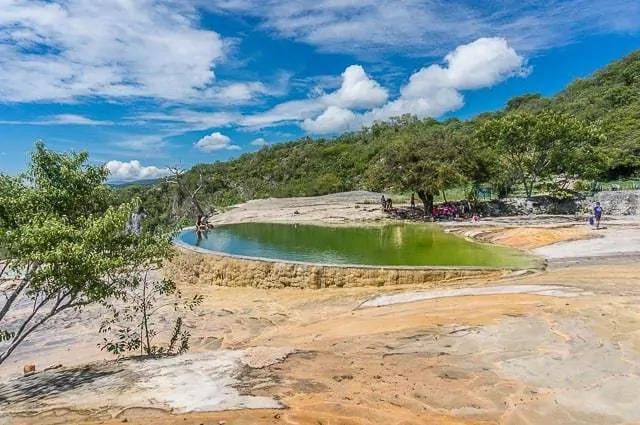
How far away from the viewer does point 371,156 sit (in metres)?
74.6

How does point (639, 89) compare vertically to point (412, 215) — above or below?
above

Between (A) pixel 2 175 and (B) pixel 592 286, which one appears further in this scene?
(B) pixel 592 286

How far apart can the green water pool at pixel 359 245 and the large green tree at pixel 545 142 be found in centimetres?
915

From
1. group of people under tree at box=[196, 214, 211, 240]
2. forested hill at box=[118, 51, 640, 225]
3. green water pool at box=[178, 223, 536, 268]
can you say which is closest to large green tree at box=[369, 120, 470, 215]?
forested hill at box=[118, 51, 640, 225]

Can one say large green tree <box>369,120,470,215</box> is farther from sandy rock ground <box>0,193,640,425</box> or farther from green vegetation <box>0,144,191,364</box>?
green vegetation <box>0,144,191,364</box>

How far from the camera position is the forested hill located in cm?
3681

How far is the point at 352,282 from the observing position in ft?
58.6

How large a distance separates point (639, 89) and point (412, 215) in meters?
50.2

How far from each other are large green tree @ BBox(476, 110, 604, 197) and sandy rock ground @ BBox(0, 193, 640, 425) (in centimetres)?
1888

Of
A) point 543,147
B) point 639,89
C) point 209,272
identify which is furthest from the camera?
point 639,89

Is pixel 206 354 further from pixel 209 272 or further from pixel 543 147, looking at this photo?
pixel 543 147

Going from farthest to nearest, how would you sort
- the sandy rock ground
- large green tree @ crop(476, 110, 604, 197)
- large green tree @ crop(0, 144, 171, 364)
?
1. large green tree @ crop(476, 110, 604, 197)
2. large green tree @ crop(0, 144, 171, 364)
3. the sandy rock ground

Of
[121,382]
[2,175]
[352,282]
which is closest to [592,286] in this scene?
[352,282]


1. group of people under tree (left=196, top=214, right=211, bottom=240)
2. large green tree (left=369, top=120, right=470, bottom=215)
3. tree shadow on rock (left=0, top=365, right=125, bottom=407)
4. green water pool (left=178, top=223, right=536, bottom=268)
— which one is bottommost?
tree shadow on rock (left=0, top=365, right=125, bottom=407)
